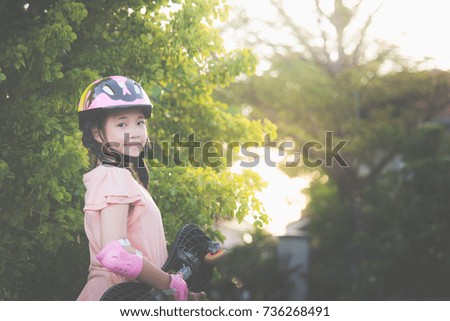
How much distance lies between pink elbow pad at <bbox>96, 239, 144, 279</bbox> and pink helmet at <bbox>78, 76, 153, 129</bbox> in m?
0.73

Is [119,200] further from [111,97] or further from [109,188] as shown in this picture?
[111,97]

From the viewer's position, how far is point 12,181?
5219 mm

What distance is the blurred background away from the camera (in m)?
5.20

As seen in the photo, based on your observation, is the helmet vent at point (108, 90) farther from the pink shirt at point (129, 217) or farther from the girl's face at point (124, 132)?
the pink shirt at point (129, 217)

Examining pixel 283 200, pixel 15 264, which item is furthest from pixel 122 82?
pixel 283 200

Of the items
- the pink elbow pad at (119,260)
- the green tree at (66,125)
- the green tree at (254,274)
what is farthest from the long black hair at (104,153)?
the green tree at (254,274)

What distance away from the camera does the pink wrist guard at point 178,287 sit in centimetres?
367

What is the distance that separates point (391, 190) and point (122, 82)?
10.1 meters

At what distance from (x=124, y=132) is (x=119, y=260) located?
0.72m

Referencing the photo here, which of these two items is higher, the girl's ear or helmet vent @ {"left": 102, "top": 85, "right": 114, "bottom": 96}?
helmet vent @ {"left": 102, "top": 85, "right": 114, "bottom": 96}

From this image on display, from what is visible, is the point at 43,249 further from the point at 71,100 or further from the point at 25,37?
the point at 25,37

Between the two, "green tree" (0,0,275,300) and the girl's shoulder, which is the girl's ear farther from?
"green tree" (0,0,275,300)

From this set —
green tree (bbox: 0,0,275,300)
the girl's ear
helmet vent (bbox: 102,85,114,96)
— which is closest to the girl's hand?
the girl's ear

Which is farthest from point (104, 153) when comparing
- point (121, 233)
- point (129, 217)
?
point (121, 233)
